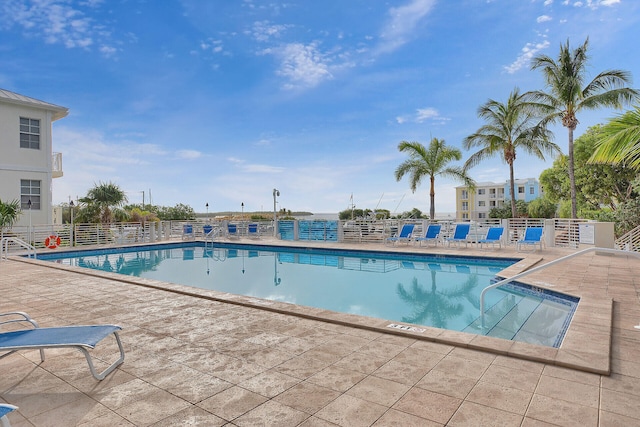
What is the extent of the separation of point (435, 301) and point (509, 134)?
1461 cm

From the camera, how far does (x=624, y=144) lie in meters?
4.41

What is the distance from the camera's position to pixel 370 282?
835cm

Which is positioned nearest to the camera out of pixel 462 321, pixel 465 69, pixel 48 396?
pixel 48 396

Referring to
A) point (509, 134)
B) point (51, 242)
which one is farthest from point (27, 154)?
point (509, 134)

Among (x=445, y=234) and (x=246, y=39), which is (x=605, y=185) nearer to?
(x=445, y=234)

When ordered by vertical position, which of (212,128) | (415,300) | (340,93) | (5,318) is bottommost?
(415,300)

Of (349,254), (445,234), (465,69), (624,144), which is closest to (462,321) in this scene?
(624,144)

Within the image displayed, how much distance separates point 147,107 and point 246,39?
18.3 ft

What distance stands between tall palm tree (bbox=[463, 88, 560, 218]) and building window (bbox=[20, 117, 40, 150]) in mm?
19186

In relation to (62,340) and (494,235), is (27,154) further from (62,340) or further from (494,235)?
(494,235)

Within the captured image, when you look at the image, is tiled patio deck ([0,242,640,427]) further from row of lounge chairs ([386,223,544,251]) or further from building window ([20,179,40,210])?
building window ([20,179,40,210])

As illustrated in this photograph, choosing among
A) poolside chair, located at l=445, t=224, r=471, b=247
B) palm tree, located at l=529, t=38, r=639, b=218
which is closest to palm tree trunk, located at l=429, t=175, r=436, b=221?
palm tree, located at l=529, t=38, r=639, b=218

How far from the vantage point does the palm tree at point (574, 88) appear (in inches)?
565

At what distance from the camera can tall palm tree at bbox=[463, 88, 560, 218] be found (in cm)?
1739
